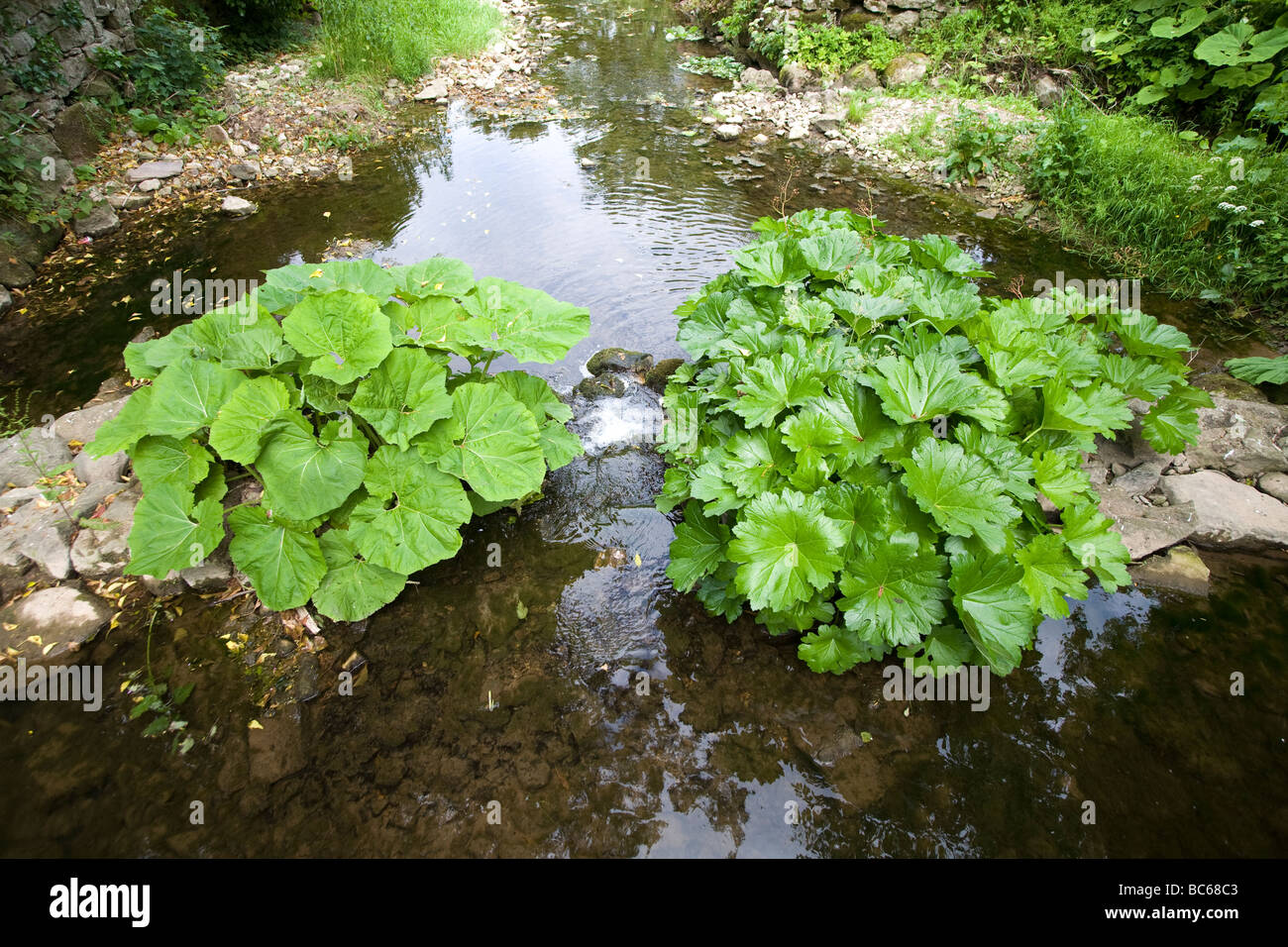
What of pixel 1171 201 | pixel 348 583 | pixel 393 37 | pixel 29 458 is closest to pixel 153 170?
pixel 29 458

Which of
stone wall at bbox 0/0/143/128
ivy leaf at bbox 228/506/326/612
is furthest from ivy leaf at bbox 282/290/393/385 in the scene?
stone wall at bbox 0/0/143/128

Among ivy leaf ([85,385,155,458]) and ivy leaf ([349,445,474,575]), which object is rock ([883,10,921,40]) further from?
ivy leaf ([85,385,155,458])

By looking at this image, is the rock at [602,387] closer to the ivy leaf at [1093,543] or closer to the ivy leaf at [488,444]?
the ivy leaf at [488,444]

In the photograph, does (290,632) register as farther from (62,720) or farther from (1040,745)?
(1040,745)

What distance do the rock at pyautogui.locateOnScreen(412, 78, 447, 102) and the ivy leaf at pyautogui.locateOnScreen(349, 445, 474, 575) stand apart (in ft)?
36.4

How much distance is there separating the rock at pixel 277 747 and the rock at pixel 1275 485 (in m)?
6.16

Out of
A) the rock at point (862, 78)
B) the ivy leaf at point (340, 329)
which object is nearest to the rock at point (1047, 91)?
the rock at point (862, 78)

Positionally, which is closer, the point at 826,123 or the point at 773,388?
the point at 773,388

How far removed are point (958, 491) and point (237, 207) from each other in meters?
9.03

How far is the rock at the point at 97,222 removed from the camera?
716cm

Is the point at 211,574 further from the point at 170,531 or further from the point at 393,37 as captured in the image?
the point at 393,37

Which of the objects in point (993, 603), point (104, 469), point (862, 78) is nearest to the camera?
point (993, 603)

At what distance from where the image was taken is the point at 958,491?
294 cm
